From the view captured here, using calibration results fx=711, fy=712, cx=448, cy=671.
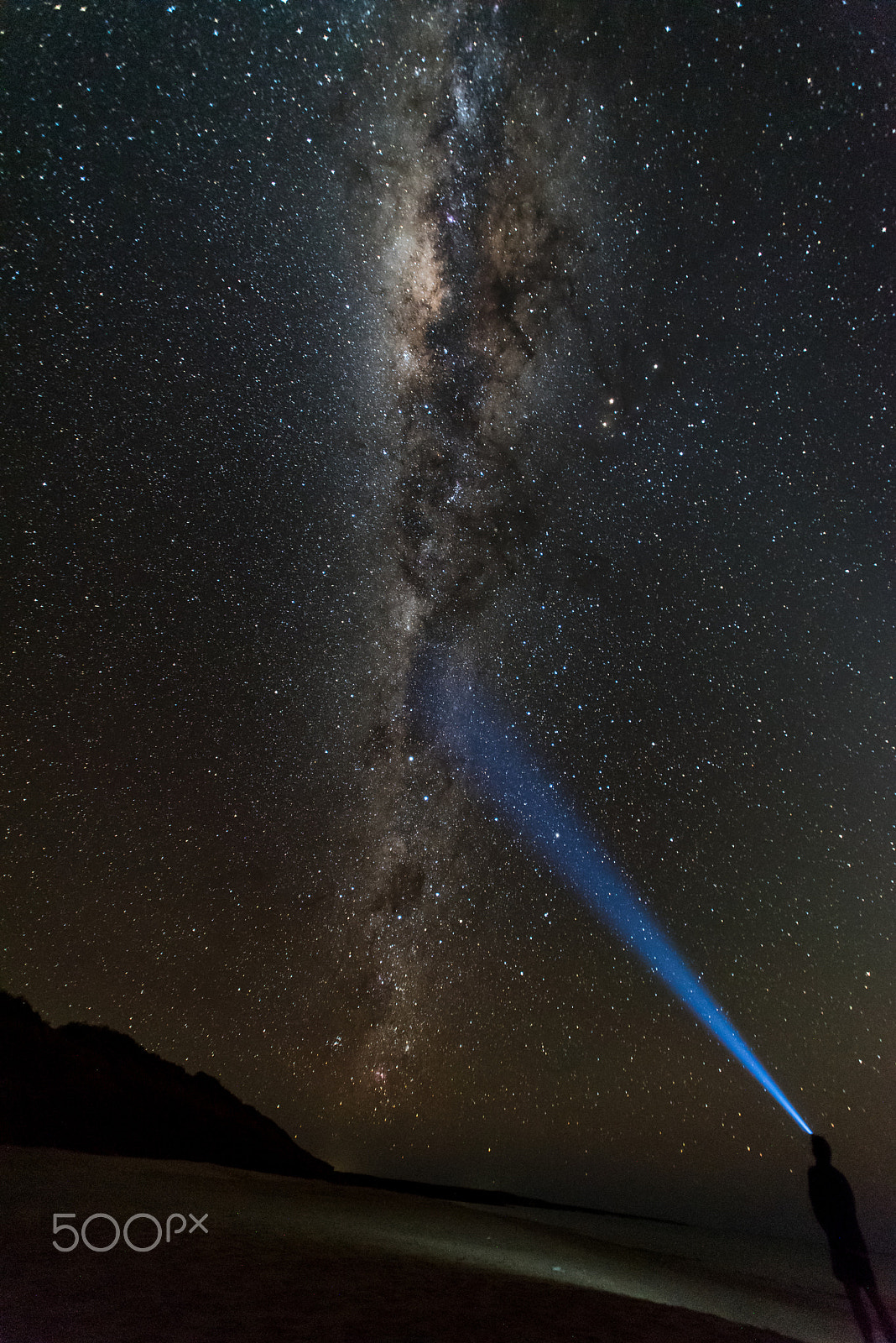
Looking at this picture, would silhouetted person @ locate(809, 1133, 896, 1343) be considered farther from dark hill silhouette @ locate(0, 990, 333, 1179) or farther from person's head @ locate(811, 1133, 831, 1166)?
dark hill silhouette @ locate(0, 990, 333, 1179)

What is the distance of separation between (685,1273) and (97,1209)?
12.6 metres

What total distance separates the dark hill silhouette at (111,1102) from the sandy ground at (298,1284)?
3838 millimetres

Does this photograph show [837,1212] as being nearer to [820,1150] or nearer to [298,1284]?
[820,1150]

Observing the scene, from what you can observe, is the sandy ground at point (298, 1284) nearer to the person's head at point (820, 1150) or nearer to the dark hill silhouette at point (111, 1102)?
the person's head at point (820, 1150)

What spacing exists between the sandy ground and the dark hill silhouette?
12.6 ft

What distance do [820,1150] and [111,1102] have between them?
20.0m

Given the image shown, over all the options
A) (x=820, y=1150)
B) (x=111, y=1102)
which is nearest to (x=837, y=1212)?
(x=820, y=1150)

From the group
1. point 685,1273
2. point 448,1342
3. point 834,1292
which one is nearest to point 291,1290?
point 448,1342

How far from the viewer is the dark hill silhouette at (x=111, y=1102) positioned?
15516 millimetres

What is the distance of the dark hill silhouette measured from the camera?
15.5m

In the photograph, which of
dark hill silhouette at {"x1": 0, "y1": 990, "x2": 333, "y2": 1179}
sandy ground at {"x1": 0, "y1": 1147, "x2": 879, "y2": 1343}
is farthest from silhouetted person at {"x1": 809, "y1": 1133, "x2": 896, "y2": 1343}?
dark hill silhouette at {"x1": 0, "y1": 990, "x2": 333, "y2": 1179}

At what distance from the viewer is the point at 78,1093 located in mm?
18344

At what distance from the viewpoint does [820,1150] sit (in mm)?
6066

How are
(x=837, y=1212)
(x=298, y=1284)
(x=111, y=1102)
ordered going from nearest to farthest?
(x=298, y=1284)
(x=837, y=1212)
(x=111, y=1102)
